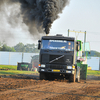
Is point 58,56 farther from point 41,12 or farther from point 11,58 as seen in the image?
point 11,58

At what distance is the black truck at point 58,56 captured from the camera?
14.3m

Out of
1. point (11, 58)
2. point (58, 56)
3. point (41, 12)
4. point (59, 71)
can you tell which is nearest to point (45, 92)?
point (59, 71)

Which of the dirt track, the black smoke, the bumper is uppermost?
the black smoke

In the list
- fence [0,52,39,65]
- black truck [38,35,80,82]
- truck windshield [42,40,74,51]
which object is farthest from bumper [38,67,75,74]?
fence [0,52,39,65]

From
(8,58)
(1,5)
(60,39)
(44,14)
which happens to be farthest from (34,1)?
(8,58)

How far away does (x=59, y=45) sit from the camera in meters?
14.6

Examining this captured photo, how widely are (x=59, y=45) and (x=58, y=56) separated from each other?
0.79m

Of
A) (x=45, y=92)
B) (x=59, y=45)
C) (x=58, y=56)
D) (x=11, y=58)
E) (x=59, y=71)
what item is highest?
(x=11, y=58)

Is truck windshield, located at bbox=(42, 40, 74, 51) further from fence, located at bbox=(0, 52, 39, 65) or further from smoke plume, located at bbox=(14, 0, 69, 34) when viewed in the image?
fence, located at bbox=(0, 52, 39, 65)

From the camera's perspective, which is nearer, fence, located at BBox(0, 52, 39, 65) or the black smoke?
the black smoke

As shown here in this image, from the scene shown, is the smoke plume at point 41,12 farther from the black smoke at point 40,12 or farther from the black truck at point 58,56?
the black truck at point 58,56

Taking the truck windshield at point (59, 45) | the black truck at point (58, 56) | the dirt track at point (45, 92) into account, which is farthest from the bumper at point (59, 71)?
the dirt track at point (45, 92)

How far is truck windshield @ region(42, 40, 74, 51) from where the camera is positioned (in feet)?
47.8

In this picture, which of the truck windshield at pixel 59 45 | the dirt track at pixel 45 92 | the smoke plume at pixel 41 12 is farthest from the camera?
the smoke plume at pixel 41 12
